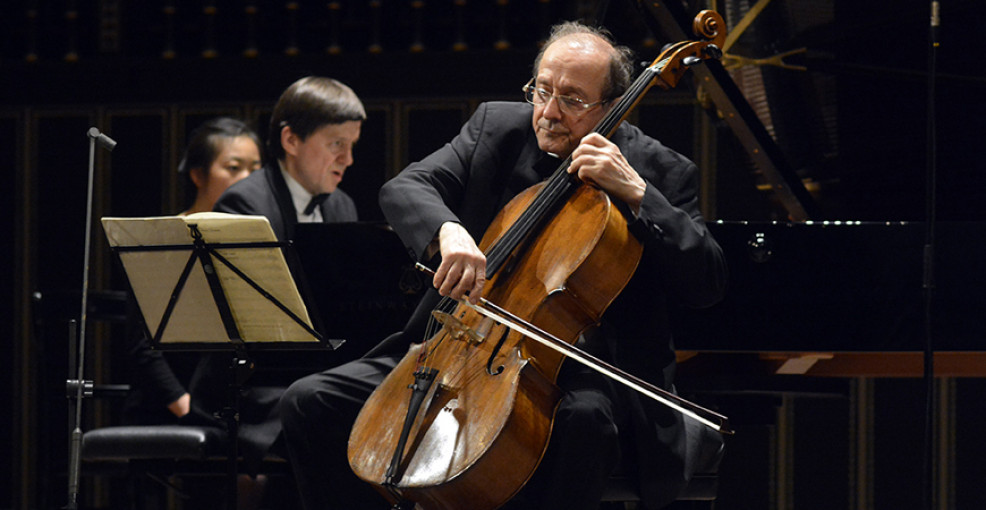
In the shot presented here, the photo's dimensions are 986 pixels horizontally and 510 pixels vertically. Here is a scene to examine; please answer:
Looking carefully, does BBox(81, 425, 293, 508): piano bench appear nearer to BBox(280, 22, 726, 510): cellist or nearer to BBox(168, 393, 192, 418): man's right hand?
BBox(168, 393, 192, 418): man's right hand

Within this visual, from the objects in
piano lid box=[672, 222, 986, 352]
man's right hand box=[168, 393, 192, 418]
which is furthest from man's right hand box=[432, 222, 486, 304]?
man's right hand box=[168, 393, 192, 418]

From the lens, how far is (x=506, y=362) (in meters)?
1.89

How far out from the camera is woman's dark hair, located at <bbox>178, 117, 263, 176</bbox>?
3469 millimetres

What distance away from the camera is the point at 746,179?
4.15 metres

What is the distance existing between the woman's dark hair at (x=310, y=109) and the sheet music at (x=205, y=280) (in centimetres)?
83

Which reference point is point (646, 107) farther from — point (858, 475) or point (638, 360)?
point (638, 360)

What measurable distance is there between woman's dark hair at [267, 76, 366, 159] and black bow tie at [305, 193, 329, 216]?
0.15 m

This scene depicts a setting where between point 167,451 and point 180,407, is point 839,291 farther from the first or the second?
point 180,407

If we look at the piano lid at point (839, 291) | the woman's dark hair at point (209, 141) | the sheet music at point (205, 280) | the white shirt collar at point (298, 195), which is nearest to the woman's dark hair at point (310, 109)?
the white shirt collar at point (298, 195)

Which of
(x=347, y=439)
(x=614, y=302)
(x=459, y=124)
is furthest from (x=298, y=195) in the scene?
(x=459, y=124)

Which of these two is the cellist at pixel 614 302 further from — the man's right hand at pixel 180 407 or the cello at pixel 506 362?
the man's right hand at pixel 180 407

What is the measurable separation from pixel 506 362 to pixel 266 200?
127 centimetres

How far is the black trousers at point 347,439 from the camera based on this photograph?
6.54 feet

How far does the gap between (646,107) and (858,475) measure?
5.08ft
